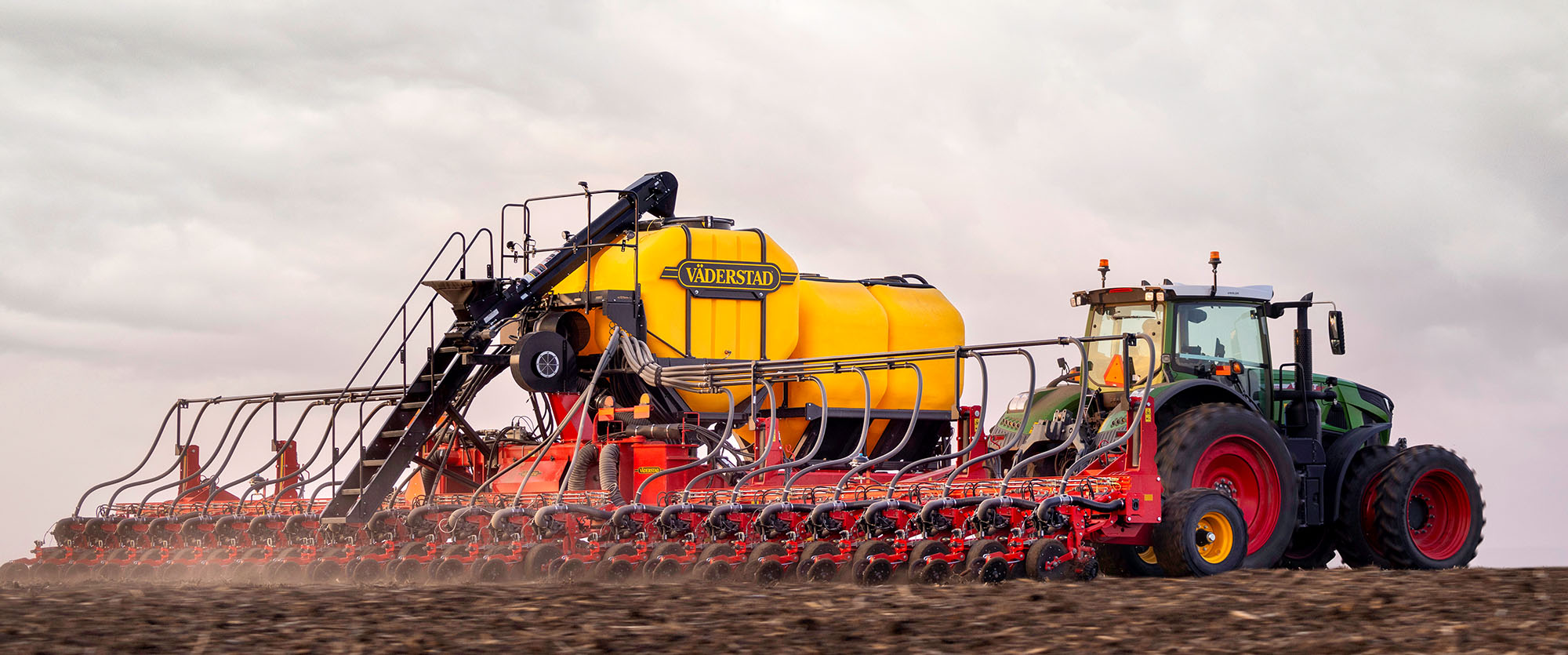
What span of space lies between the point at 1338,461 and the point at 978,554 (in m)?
5.06

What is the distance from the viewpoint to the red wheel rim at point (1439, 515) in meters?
14.7

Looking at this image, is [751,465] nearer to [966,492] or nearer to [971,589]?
[966,492]

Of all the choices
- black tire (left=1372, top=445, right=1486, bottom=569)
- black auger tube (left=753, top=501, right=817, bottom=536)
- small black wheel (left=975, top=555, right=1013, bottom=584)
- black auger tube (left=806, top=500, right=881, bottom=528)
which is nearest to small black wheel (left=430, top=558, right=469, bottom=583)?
black auger tube (left=753, top=501, right=817, bottom=536)

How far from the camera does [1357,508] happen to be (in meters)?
14.2

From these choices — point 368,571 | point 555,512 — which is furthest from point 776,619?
point 368,571

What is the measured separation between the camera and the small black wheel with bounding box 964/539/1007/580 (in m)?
10.9

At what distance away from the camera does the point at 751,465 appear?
46.5 ft

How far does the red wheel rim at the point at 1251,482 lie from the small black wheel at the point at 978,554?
9.02 ft

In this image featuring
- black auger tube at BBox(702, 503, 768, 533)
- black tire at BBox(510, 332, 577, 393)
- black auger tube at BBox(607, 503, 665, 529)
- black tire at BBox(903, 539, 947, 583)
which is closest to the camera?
black tire at BBox(903, 539, 947, 583)

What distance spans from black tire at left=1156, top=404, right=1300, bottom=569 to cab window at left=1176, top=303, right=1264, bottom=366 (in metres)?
1.12

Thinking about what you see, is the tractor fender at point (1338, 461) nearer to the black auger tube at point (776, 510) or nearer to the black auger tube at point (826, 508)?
the black auger tube at point (826, 508)

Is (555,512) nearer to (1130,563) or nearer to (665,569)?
(665,569)

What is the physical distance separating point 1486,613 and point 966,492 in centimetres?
478

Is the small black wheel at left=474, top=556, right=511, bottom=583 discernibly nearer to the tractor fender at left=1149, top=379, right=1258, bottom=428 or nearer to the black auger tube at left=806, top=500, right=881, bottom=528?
the black auger tube at left=806, top=500, right=881, bottom=528
